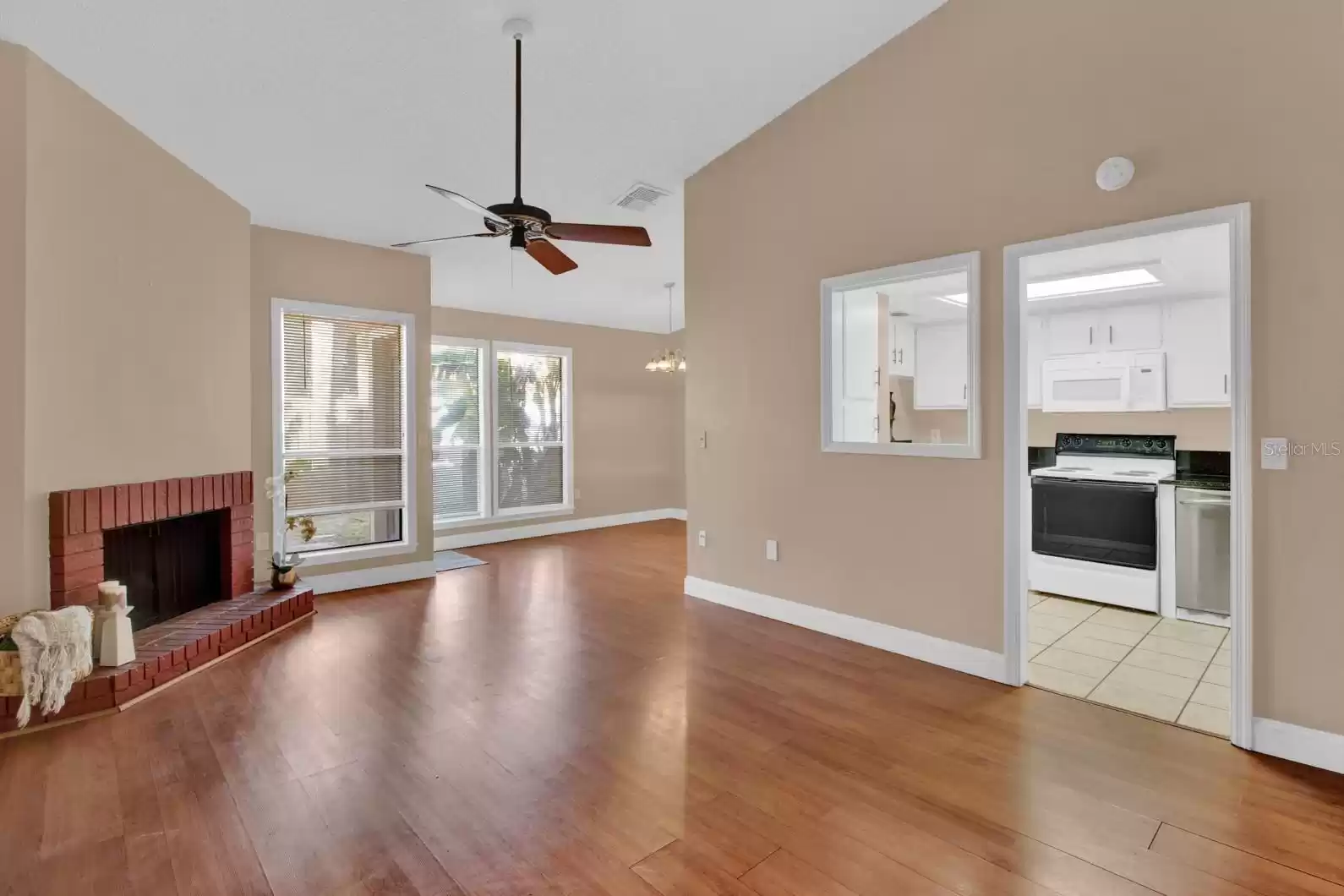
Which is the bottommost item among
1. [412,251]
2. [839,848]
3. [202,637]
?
[839,848]

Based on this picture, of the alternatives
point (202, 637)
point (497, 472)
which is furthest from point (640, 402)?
point (202, 637)

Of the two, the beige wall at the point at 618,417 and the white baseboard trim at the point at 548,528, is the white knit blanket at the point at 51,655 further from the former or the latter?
the beige wall at the point at 618,417

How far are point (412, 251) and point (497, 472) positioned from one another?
9.33 ft

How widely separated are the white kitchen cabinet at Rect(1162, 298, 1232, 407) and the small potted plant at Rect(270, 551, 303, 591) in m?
6.42

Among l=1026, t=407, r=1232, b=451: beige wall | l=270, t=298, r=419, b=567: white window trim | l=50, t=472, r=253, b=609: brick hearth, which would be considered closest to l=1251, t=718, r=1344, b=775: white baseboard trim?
l=1026, t=407, r=1232, b=451: beige wall

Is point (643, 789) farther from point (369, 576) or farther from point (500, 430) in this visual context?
point (500, 430)

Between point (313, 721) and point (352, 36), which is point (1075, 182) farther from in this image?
point (313, 721)

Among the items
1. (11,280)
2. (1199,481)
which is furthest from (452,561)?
(1199,481)

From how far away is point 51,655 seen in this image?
2.73 m

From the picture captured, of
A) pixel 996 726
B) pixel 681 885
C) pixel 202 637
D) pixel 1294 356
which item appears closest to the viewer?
pixel 681 885

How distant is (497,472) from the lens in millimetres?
7516

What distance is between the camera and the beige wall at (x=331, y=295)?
4.79 metres

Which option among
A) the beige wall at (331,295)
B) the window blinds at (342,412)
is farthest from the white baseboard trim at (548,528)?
the window blinds at (342,412)

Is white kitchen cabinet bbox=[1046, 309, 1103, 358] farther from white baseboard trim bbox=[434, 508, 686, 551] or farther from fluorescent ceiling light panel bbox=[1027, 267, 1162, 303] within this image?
white baseboard trim bbox=[434, 508, 686, 551]
